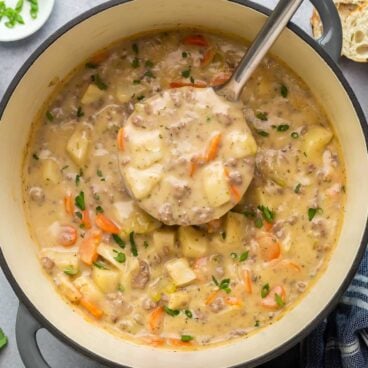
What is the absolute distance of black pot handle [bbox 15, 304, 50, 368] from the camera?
9.25 feet

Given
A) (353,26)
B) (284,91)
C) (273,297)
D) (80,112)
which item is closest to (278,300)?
(273,297)

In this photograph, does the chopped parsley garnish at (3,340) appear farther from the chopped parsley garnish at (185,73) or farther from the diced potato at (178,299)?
the chopped parsley garnish at (185,73)

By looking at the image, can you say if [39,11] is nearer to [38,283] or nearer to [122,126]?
[122,126]

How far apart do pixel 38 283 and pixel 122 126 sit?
668 millimetres

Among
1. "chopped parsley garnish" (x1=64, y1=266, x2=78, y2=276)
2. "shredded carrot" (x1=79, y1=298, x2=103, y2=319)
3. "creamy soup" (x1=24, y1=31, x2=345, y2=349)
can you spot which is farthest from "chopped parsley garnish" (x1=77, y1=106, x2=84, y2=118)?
"shredded carrot" (x1=79, y1=298, x2=103, y2=319)

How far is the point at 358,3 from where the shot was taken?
354cm

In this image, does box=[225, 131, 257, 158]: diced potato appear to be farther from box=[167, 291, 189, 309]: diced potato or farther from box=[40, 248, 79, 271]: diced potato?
box=[40, 248, 79, 271]: diced potato

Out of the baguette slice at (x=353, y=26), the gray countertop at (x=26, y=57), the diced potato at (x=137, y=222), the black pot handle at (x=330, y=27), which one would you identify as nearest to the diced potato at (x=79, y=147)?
the diced potato at (x=137, y=222)

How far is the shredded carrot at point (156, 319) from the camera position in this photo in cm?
303

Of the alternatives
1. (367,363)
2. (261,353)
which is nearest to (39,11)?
(261,353)

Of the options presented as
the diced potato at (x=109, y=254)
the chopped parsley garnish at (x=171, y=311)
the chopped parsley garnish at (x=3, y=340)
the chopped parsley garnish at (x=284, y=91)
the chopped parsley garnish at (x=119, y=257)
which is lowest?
the chopped parsley garnish at (x=3, y=340)

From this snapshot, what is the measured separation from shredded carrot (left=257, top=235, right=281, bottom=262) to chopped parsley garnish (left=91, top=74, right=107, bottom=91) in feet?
2.71

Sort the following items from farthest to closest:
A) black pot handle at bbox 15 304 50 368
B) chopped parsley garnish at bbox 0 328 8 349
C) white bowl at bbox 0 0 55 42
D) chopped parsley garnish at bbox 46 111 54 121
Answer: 1. white bowl at bbox 0 0 55 42
2. chopped parsley garnish at bbox 0 328 8 349
3. chopped parsley garnish at bbox 46 111 54 121
4. black pot handle at bbox 15 304 50 368

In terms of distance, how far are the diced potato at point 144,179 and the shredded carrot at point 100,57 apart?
52 cm
